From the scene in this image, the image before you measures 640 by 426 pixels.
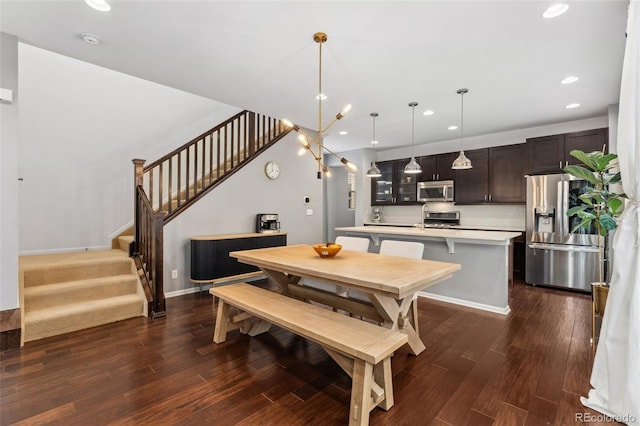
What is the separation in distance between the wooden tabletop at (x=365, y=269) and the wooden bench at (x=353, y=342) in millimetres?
254

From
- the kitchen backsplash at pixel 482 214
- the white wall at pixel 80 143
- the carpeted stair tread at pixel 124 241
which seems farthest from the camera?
the kitchen backsplash at pixel 482 214

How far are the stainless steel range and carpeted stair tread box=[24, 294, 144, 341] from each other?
17.0 feet

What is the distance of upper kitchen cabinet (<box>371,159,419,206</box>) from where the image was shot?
22.0ft

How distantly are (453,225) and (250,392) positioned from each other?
5.32 m

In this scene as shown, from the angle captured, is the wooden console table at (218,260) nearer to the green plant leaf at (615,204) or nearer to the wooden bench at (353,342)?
the wooden bench at (353,342)

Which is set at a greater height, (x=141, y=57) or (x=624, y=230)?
(x=141, y=57)

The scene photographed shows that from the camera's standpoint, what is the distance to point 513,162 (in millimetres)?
5320

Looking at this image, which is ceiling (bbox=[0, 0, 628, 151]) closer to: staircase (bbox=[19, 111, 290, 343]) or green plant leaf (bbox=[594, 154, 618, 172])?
green plant leaf (bbox=[594, 154, 618, 172])

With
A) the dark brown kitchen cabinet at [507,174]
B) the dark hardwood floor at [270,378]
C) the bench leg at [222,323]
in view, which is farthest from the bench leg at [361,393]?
the dark brown kitchen cabinet at [507,174]

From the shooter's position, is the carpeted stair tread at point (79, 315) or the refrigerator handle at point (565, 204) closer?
the carpeted stair tread at point (79, 315)

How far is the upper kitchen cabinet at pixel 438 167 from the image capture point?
6059mm

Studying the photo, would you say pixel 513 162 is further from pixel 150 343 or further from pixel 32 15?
pixel 32 15

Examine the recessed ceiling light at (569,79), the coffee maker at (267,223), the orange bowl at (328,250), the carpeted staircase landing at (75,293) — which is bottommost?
the carpeted staircase landing at (75,293)

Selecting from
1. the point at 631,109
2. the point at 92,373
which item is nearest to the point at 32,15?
the point at 92,373
